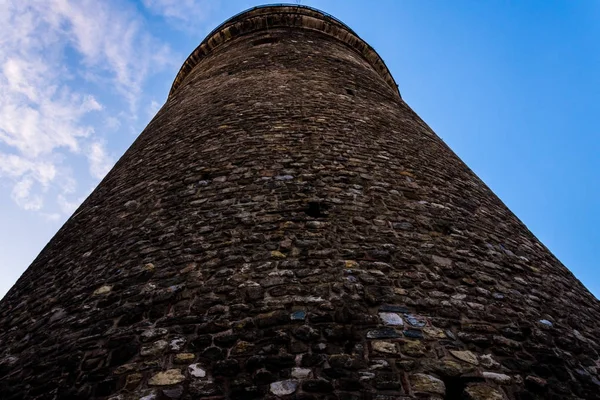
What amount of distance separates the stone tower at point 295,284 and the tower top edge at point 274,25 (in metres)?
4.91

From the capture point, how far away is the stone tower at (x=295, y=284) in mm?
2350

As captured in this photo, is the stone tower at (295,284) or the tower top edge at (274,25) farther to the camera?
the tower top edge at (274,25)

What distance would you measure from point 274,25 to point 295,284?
794cm

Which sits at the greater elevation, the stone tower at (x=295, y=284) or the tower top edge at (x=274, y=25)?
the tower top edge at (x=274, y=25)

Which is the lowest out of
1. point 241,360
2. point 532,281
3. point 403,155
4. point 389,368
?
point 241,360

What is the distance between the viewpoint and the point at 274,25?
927 cm

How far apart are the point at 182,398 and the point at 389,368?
1.15m

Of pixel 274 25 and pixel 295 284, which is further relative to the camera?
pixel 274 25

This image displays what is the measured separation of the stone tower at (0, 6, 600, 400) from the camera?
235cm

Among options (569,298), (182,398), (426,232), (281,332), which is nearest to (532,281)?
(569,298)

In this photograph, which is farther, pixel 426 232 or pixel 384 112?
pixel 384 112

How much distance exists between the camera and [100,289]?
314cm

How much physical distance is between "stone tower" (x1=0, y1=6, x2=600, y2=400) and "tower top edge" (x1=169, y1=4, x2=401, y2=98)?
491cm

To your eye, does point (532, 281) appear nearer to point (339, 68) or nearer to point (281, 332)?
point (281, 332)
